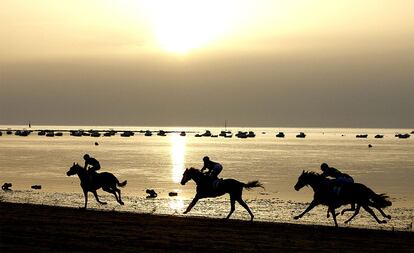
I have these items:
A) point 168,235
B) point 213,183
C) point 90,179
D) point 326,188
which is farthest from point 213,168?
point 90,179

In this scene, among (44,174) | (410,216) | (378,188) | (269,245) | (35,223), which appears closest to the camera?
(269,245)

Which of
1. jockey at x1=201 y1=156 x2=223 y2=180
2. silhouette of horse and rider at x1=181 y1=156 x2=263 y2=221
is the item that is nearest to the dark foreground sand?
silhouette of horse and rider at x1=181 y1=156 x2=263 y2=221

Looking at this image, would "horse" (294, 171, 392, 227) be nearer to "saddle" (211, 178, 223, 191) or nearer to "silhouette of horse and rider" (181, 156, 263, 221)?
"silhouette of horse and rider" (181, 156, 263, 221)

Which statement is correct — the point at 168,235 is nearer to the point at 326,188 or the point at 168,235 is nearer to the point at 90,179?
the point at 326,188

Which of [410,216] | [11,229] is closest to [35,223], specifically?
[11,229]

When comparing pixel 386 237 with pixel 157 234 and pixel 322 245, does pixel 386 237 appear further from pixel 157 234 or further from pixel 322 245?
pixel 157 234

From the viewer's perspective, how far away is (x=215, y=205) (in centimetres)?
3180

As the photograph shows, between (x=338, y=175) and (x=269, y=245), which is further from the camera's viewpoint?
(x=338, y=175)

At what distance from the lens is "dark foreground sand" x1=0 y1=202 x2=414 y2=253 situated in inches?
628

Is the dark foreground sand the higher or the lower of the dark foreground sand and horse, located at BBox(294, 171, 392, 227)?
the lower

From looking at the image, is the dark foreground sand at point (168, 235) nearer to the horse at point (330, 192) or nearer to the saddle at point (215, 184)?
the horse at point (330, 192)

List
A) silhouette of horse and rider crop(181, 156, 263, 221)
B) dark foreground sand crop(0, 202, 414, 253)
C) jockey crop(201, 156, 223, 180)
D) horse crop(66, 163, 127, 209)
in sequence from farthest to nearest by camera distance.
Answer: horse crop(66, 163, 127, 209) → silhouette of horse and rider crop(181, 156, 263, 221) → jockey crop(201, 156, 223, 180) → dark foreground sand crop(0, 202, 414, 253)

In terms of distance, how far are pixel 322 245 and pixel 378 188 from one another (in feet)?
110

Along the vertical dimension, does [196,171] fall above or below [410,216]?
above
